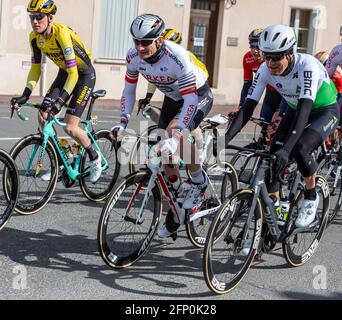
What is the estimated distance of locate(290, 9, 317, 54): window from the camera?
2427 centimetres

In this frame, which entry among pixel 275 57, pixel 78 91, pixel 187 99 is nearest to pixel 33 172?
pixel 78 91

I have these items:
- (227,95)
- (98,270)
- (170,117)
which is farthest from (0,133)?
(227,95)

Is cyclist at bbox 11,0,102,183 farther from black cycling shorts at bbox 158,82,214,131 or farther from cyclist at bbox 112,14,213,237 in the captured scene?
cyclist at bbox 112,14,213,237

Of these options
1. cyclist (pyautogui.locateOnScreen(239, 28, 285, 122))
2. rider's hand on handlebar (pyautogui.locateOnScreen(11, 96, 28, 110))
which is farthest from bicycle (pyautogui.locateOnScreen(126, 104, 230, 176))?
rider's hand on handlebar (pyautogui.locateOnScreen(11, 96, 28, 110))

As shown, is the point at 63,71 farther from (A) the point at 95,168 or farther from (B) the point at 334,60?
(B) the point at 334,60

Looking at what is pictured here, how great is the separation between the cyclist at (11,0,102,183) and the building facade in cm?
1283

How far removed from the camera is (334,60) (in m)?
8.90

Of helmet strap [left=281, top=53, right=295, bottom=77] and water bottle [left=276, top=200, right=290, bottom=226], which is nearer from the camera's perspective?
helmet strap [left=281, top=53, right=295, bottom=77]

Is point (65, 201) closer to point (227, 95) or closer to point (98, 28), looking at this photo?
point (98, 28)

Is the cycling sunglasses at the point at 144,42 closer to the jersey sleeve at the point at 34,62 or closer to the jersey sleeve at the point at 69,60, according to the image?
the jersey sleeve at the point at 69,60

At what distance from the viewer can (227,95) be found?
923 inches

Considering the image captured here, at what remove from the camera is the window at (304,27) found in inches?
955

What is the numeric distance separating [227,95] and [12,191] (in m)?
17.6

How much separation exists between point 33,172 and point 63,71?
1.28 m
